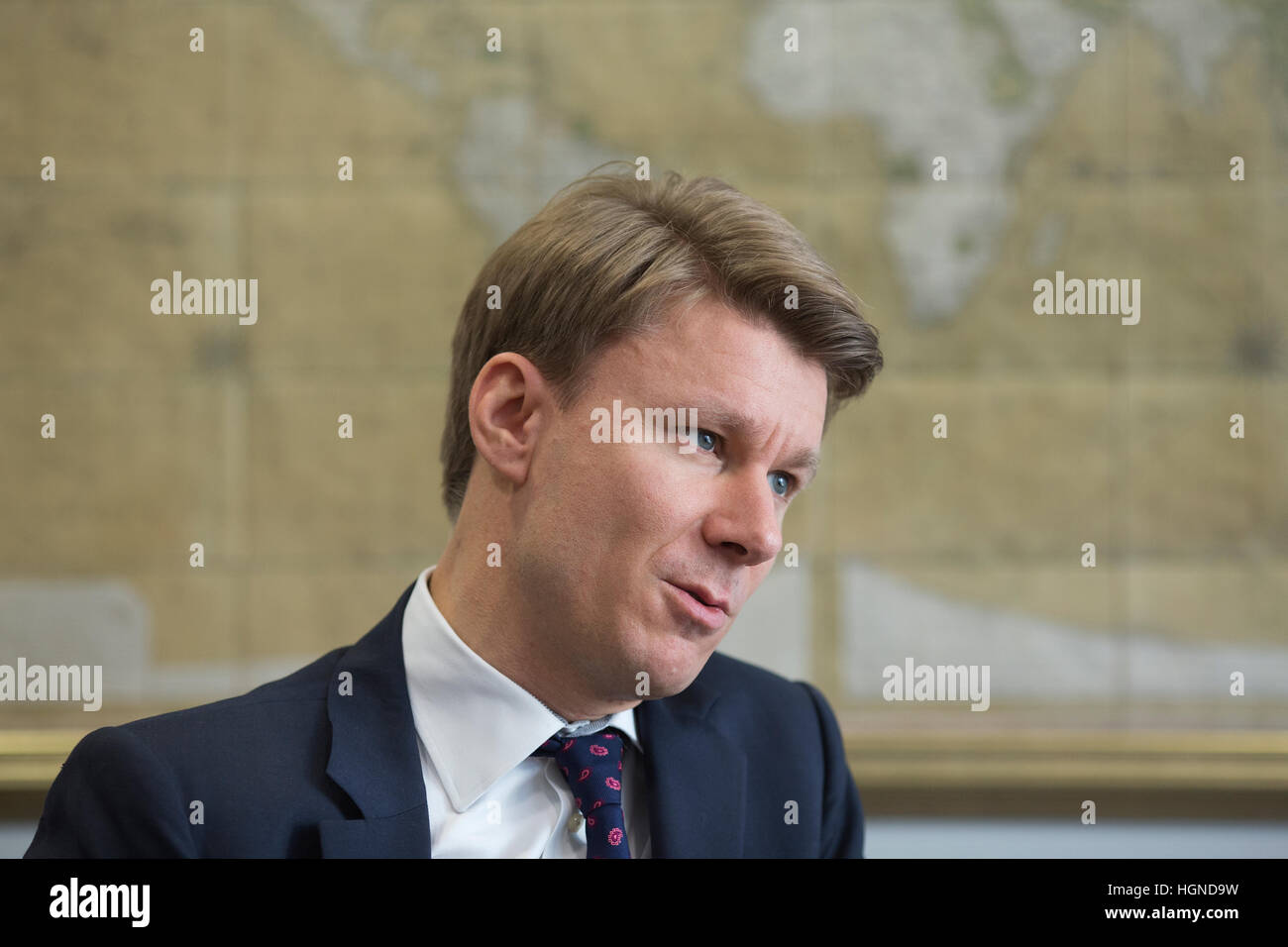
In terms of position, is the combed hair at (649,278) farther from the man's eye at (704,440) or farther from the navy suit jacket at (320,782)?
the navy suit jacket at (320,782)

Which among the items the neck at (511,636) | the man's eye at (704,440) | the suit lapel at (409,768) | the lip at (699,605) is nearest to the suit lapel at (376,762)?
the suit lapel at (409,768)

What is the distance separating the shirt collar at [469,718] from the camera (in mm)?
1233

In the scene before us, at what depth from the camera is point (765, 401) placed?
1209mm

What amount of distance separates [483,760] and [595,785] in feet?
0.47

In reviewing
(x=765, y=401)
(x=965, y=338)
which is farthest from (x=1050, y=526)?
(x=765, y=401)

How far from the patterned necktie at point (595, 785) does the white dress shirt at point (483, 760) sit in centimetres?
2

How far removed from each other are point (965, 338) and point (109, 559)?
1866 millimetres

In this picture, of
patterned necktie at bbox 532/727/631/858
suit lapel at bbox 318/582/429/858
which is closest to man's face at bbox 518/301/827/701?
patterned necktie at bbox 532/727/631/858

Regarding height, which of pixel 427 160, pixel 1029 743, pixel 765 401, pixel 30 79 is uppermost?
pixel 30 79

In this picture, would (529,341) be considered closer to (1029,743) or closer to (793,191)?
(793,191)

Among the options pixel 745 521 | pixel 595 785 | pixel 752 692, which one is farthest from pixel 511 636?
pixel 752 692

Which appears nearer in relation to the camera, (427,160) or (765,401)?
(765,401)
